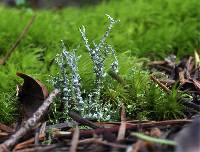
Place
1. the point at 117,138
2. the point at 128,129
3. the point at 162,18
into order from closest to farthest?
the point at 117,138, the point at 128,129, the point at 162,18

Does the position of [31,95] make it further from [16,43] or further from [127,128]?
[16,43]

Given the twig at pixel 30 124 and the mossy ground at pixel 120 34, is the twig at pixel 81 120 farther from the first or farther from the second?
the mossy ground at pixel 120 34

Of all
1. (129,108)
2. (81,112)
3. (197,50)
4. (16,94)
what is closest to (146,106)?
(129,108)

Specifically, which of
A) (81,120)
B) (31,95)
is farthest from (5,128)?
(81,120)

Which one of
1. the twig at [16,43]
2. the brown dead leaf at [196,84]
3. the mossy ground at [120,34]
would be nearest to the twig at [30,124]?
the mossy ground at [120,34]

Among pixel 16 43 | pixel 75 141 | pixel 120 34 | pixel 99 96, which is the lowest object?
pixel 75 141

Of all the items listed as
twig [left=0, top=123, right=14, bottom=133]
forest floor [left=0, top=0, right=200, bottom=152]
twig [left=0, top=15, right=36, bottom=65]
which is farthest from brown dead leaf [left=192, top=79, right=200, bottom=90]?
twig [left=0, top=15, right=36, bottom=65]

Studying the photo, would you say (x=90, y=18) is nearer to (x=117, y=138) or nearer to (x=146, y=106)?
(x=146, y=106)
